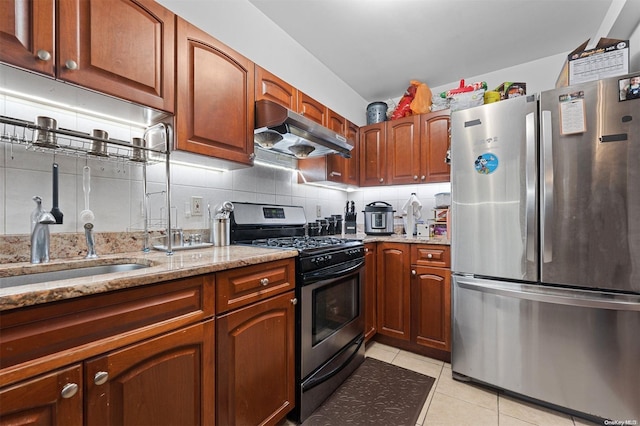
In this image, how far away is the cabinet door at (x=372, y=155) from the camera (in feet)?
9.35

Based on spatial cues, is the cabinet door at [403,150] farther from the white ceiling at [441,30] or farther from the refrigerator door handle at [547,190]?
the refrigerator door handle at [547,190]

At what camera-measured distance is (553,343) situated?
153cm

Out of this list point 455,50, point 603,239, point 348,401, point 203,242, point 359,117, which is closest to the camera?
point 603,239

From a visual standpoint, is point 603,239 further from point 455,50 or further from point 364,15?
point 364,15

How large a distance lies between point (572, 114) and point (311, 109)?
1638 mm

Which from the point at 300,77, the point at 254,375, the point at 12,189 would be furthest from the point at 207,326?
the point at 300,77

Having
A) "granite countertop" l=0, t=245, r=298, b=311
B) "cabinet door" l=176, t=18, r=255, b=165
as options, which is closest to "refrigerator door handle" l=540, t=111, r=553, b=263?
"granite countertop" l=0, t=245, r=298, b=311

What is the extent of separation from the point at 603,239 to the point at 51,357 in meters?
2.31

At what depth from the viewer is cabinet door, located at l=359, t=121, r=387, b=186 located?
2850 mm

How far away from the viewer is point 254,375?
1.19 m

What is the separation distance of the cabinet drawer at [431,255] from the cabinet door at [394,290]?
6 cm

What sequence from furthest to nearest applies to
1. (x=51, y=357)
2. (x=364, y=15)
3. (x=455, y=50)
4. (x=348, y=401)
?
(x=455, y=50) → (x=364, y=15) → (x=348, y=401) → (x=51, y=357)

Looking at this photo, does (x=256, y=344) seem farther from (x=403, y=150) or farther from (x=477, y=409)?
(x=403, y=150)

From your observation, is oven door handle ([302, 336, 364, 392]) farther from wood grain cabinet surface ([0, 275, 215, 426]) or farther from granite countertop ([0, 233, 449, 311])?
granite countertop ([0, 233, 449, 311])
